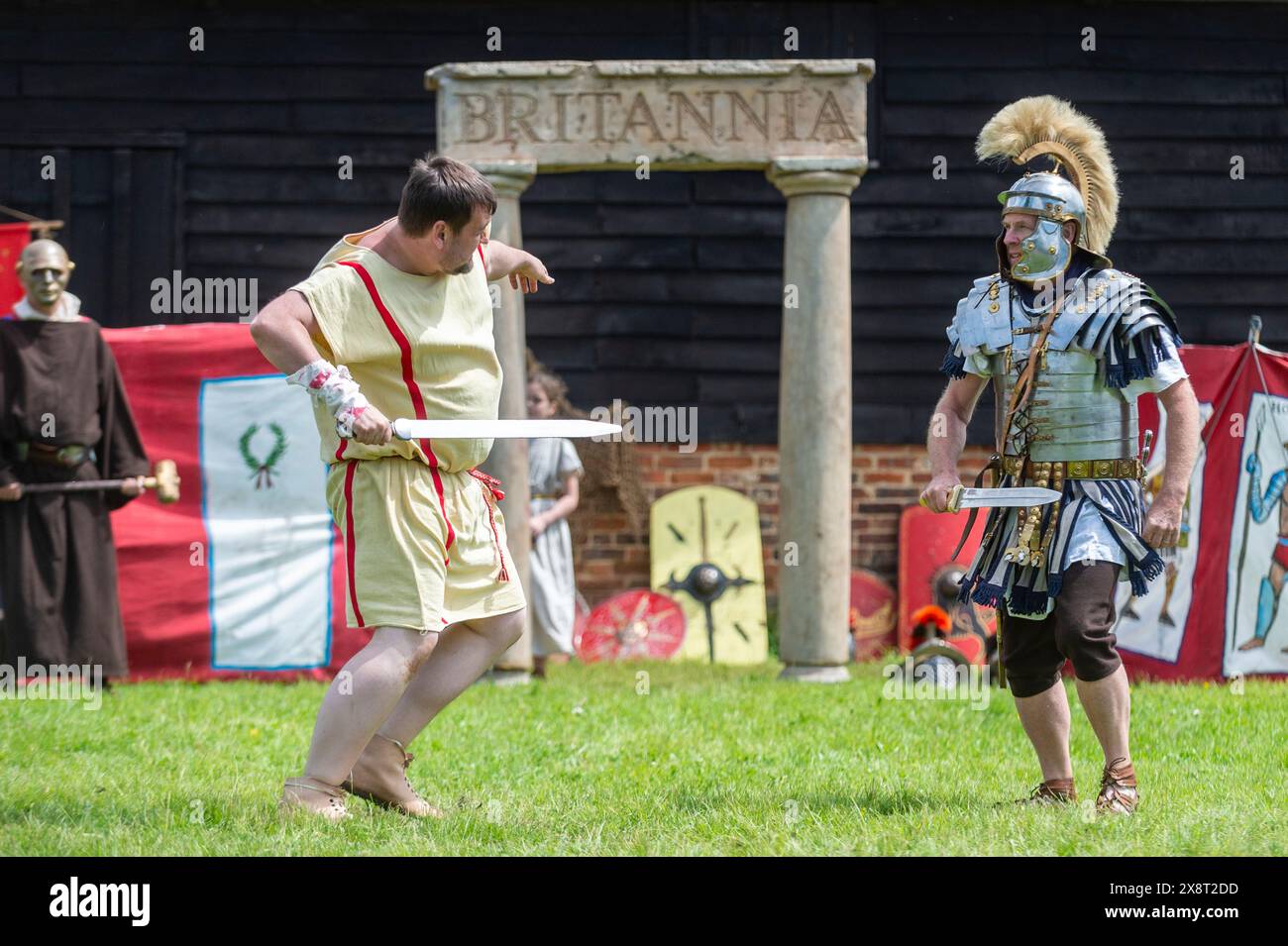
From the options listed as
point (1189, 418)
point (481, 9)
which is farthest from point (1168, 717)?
point (481, 9)

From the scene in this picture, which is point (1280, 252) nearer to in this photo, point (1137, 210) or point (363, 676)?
point (1137, 210)

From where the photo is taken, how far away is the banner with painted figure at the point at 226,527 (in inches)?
318

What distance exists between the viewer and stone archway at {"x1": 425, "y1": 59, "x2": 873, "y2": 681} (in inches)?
299

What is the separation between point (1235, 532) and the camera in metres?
7.61

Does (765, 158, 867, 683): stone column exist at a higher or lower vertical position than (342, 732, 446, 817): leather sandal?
higher

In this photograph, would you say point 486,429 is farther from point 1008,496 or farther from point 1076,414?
point 1076,414

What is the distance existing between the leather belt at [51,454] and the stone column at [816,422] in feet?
10.8

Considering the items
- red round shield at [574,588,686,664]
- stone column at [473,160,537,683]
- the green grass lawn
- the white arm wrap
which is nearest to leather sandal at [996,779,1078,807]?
the green grass lawn

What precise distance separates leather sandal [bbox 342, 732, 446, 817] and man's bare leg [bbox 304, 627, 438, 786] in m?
→ 0.16

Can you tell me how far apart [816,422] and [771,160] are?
1.24m

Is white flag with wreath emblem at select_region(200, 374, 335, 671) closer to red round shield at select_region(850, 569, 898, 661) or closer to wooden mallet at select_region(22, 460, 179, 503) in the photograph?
wooden mallet at select_region(22, 460, 179, 503)

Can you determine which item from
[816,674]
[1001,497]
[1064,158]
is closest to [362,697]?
[1001,497]

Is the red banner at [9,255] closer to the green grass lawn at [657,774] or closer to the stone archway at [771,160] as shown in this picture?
the green grass lawn at [657,774]

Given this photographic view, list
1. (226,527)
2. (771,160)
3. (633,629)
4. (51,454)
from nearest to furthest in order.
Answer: (51,454), (771,160), (226,527), (633,629)
